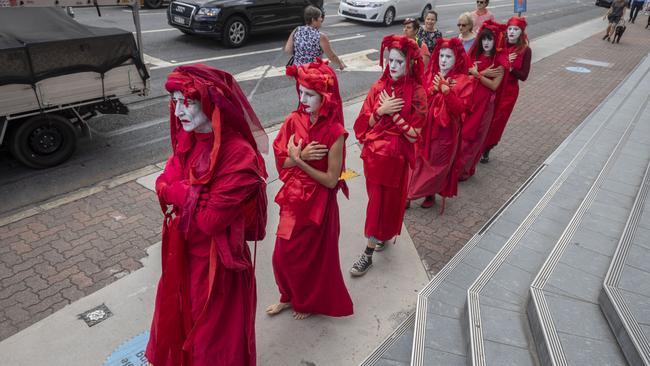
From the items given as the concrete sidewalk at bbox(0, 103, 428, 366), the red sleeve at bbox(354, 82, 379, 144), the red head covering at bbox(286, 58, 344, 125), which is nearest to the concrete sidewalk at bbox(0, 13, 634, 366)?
the concrete sidewalk at bbox(0, 103, 428, 366)

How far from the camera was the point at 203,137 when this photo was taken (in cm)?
267

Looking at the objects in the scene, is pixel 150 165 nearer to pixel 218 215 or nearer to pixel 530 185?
pixel 218 215

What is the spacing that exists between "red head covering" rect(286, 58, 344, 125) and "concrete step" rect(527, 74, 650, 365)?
6.64ft

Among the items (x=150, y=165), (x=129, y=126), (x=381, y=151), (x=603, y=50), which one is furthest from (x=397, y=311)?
(x=603, y=50)

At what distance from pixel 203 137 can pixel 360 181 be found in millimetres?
3703

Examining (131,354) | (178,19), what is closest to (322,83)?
(131,354)

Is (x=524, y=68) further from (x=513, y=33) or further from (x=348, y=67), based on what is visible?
(x=348, y=67)

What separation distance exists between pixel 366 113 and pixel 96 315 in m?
2.74

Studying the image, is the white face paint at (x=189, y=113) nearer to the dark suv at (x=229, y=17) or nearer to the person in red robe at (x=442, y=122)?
the person in red robe at (x=442, y=122)

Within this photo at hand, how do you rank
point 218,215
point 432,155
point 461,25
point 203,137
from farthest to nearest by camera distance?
point 461,25, point 432,155, point 203,137, point 218,215

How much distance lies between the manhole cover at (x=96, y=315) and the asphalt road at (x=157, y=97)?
207 centimetres

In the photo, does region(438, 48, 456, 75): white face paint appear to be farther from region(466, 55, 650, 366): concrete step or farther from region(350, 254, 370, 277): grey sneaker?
region(350, 254, 370, 277): grey sneaker

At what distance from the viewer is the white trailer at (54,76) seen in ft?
17.7

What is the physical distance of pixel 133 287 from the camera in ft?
13.3
